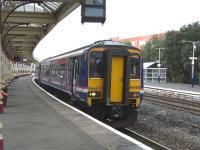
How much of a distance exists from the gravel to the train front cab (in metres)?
1.08

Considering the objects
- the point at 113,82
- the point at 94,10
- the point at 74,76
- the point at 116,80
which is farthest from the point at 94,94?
the point at 94,10

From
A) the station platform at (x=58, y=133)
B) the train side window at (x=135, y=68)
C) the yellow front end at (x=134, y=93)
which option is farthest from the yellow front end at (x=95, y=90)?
the train side window at (x=135, y=68)

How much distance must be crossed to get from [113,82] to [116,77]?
19 centimetres

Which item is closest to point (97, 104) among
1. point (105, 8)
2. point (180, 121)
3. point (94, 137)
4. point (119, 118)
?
point (119, 118)

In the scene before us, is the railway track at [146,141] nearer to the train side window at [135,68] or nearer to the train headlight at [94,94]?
the train headlight at [94,94]

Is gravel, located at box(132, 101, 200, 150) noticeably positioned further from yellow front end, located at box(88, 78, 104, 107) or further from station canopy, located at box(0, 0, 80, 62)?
station canopy, located at box(0, 0, 80, 62)

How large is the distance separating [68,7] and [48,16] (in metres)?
6.97

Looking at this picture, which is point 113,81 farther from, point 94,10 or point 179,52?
point 179,52

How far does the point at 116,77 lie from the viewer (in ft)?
50.7

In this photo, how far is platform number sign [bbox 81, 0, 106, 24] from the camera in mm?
21672

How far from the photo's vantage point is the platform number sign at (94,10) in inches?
853

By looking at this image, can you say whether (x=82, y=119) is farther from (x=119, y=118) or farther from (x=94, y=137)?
(x=94, y=137)

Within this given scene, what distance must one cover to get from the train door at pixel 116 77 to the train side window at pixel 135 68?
38 centimetres

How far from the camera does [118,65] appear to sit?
611 inches
